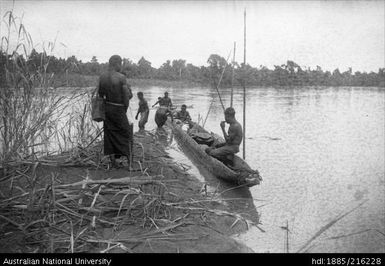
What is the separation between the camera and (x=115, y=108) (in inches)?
228

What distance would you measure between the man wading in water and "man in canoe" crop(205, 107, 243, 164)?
2.01 meters

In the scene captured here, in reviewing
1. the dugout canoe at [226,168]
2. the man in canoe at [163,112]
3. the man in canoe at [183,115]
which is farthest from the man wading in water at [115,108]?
the man in canoe at [183,115]

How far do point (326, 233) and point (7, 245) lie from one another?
13.2ft

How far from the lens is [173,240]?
3.84 meters

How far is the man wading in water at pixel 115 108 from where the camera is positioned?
5777 mm

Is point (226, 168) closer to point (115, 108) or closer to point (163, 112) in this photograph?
point (115, 108)

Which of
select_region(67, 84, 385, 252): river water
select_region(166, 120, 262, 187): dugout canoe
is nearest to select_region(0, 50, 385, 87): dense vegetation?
select_region(67, 84, 385, 252): river water

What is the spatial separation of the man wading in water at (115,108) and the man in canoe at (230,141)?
2.01m

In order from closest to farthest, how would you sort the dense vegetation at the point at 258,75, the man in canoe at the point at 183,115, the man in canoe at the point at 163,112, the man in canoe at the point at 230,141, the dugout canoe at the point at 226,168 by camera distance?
1. the dugout canoe at the point at 226,168
2. the man in canoe at the point at 230,141
3. the man in canoe at the point at 163,112
4. the man in canoe at the point at 183,115
5. the dense vegetation at the point at 258,75

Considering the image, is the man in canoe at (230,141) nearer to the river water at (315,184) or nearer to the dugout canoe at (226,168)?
the dugout canoe at (226,168)

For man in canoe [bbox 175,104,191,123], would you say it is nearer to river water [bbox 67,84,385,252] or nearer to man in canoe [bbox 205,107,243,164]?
river water [bbox 67,84,385,252]

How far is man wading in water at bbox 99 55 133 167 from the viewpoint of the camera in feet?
19.0

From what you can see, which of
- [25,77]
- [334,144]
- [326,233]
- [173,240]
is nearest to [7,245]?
[173,240]
